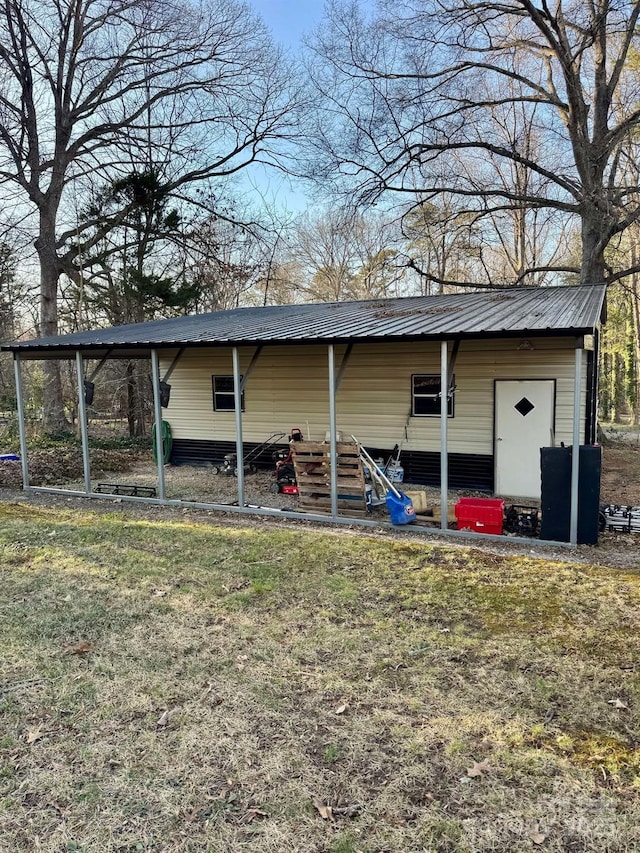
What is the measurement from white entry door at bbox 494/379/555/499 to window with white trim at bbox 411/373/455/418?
3.15ft

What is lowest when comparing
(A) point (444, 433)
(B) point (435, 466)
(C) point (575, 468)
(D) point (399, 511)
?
(D) point (399, 511)

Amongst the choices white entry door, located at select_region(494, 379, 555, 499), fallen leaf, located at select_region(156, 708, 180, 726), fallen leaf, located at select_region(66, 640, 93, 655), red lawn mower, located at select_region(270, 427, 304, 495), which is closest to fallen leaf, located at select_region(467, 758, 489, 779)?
fallen leaf, located at select_region(156, 708, 180, 726)

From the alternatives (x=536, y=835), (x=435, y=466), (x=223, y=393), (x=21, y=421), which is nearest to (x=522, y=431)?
(x=435, y=466)

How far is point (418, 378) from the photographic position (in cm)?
961

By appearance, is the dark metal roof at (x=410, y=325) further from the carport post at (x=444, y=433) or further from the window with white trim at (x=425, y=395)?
the window with white trim at (x=425, y=395)

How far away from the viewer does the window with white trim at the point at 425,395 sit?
945 centimetres

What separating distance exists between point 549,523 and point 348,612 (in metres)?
2.98

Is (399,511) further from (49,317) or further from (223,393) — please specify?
(49,317)

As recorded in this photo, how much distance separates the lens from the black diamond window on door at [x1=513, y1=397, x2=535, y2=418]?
8.69 m

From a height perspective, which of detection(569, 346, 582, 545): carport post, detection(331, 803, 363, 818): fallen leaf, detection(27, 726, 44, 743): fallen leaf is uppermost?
detection(569, 346, 582, 545): carport post

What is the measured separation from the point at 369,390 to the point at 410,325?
9.79 feet

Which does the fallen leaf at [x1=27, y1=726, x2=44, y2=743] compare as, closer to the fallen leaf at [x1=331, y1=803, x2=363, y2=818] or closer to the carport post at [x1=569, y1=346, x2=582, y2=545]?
the fallen leaf at [x1=331, y1=803, x2=363, y2=818]

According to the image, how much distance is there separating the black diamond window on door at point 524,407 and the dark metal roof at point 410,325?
1.51m

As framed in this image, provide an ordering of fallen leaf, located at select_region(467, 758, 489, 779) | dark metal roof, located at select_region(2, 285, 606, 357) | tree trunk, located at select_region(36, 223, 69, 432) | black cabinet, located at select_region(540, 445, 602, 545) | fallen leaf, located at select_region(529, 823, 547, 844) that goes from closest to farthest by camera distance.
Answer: fallen leaf, located at select_region(529, 823, 547, 844)
fallen leaf, located at select_region(467, 758, 489, 779)
black cabinet, located at select_region(540, 445, 602, 545)
dark metal roof, located at select_region(2, 285, 606, 357)
tree trunk, located at select_region(36, 223, 69, 432)
